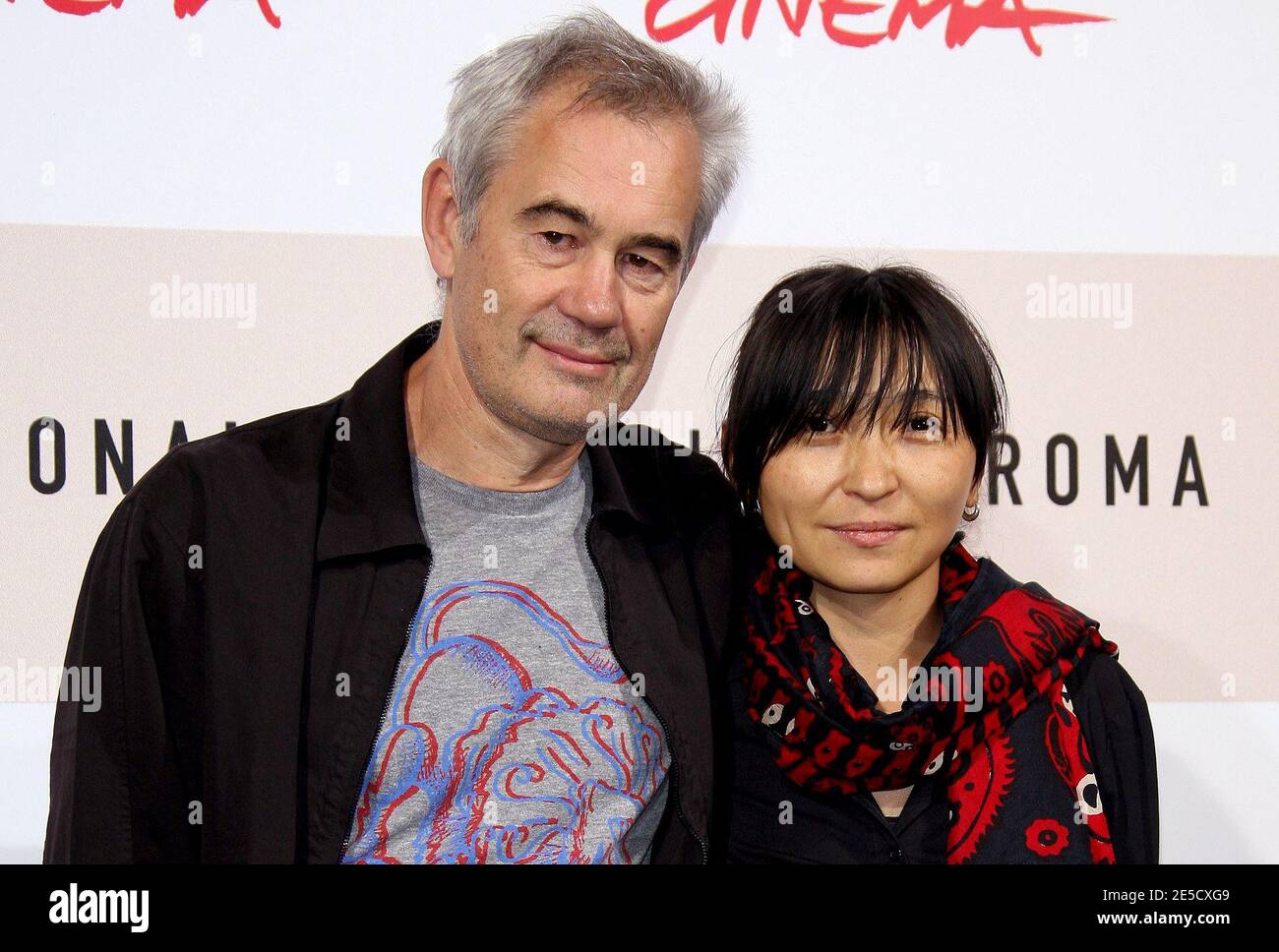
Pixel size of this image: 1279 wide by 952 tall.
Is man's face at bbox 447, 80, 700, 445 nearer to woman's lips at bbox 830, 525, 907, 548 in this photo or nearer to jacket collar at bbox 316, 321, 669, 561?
jacket collar at bbox 316, 321, 669, 561

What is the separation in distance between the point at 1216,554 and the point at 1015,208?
0.67 m

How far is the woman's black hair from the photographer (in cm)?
132

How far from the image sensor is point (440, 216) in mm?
1518

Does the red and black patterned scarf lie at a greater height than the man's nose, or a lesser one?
lesser

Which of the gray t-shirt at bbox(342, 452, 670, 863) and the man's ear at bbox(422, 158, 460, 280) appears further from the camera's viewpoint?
the man's ear at bbox(422, 158, 460, 280)

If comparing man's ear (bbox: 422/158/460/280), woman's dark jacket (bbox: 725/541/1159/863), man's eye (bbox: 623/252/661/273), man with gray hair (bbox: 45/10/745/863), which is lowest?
woman's dark jacket (bbox: 725/541/1159/863)

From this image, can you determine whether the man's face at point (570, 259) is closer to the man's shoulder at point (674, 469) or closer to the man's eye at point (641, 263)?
the man's eye at point (641, 263)

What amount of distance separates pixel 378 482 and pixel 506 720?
1.03 feet

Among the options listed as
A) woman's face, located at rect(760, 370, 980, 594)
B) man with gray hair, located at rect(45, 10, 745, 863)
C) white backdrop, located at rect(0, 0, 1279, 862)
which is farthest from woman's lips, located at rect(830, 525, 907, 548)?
white backdrop, located at rect(0, 0, 1279, 862)

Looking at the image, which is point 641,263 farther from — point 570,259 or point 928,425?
point 928,425

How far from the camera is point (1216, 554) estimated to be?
1.93 m
